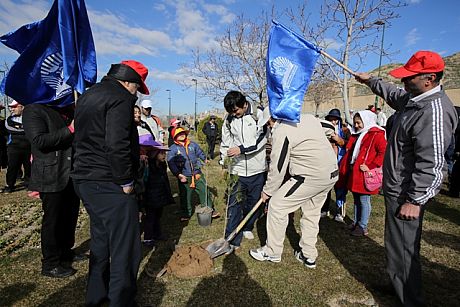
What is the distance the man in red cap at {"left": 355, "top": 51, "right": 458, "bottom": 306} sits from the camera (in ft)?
6.90

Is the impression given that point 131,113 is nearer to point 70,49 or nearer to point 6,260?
point 70,49

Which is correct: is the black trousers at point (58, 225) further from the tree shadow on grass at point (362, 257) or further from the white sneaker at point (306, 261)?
the tree shadow on grass at point (362, 257)

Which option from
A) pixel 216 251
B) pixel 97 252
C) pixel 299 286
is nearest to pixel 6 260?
pixel 97 252

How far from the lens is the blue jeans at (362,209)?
432 cm

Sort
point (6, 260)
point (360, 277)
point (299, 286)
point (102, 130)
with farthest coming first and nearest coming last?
point (6, 260) < point (360, 277) < point (299, 286) < point (102, 130)

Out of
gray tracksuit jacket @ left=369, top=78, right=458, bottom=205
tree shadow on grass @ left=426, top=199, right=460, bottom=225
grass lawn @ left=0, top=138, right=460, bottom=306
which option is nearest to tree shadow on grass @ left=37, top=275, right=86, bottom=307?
grass lawn @ left=0, top=138, right=460, bottom=306

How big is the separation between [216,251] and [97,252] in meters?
1.64

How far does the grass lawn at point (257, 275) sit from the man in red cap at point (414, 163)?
72 cm

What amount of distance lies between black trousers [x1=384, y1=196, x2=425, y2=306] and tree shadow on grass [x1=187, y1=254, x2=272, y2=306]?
1218 mm

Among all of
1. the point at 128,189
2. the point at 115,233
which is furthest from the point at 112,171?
the point at 115,233

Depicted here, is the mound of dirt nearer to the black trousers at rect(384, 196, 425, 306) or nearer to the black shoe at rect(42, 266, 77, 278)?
the black shoe at rect(42, 266, 77, 278)

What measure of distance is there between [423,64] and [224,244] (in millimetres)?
2955

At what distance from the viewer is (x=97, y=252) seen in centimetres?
239

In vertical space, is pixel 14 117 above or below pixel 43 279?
above
